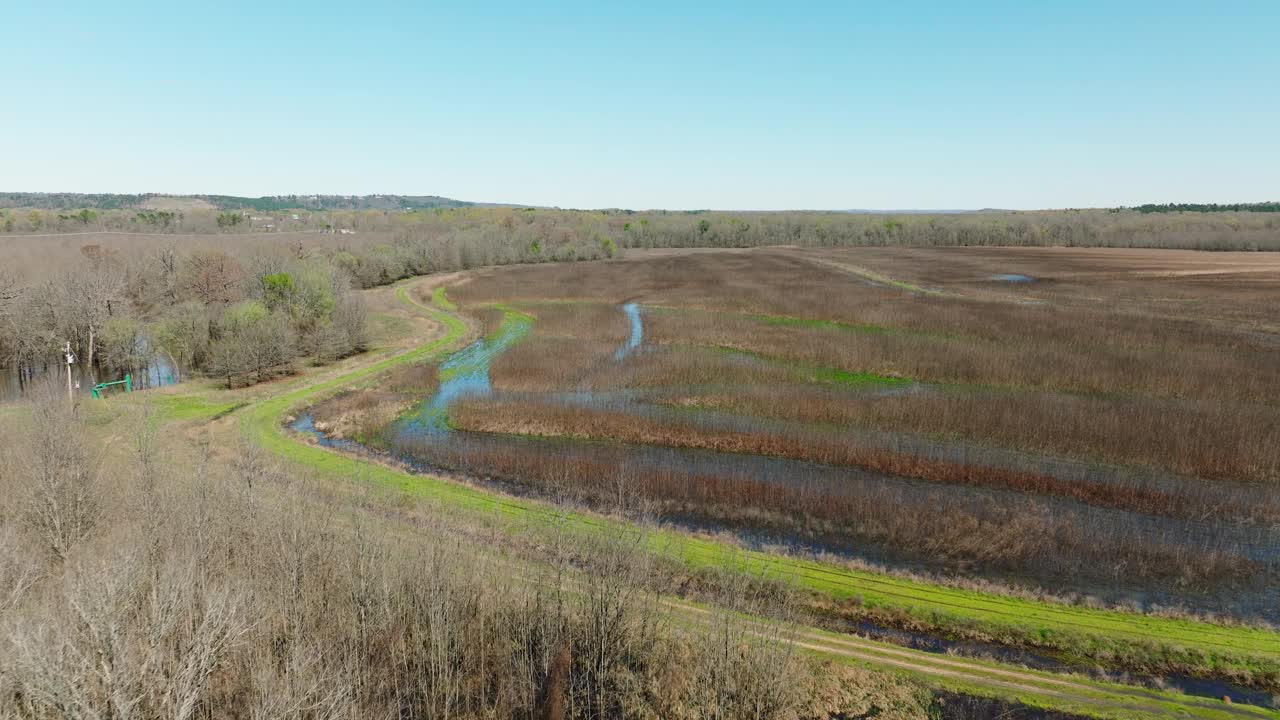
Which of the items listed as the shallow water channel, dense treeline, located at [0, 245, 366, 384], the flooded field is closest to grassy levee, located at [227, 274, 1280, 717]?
the shallow water channel

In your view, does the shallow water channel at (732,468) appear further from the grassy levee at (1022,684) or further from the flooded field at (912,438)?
the grassy levee at (1022,684)

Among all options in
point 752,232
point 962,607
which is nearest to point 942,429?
point 962,607

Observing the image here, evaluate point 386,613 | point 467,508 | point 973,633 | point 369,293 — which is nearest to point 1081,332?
point 973,633

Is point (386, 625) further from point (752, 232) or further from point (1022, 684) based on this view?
point (752, 232)

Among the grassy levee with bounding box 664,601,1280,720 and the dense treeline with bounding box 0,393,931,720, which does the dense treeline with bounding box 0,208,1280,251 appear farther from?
the grassy levee with bounding box 664,601,1280,720

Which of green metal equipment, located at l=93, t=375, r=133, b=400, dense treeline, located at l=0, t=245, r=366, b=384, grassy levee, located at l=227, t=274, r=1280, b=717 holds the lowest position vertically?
grassy levee, located at l=227, t=274, r=1280, b=717

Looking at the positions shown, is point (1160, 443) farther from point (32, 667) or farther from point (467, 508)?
point (32, 667)

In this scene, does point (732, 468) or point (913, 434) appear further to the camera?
point (913, 434)

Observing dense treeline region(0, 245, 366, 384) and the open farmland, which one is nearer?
the open farmland
